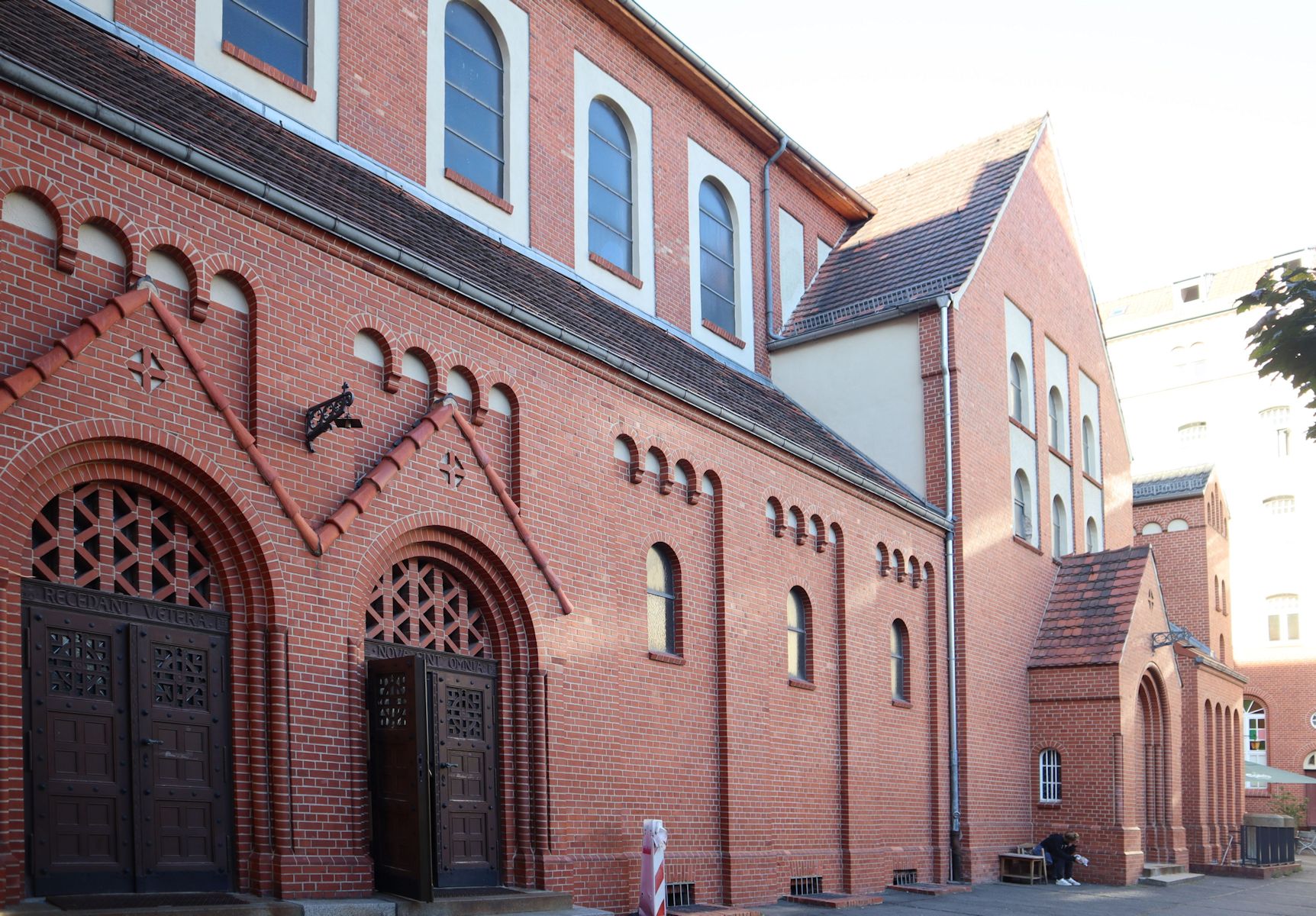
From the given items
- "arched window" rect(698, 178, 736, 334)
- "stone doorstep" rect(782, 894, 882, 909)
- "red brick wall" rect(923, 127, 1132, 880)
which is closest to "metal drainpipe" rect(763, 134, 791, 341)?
"arched window" rect(698, 178, 736, 334)

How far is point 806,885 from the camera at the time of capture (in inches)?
695

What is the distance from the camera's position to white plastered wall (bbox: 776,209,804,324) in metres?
24.5

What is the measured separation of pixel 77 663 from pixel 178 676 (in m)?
0.82

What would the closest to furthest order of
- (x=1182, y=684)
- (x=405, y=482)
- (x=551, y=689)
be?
(x=405, y=482)
(x=551, y=689)
(x=1182, y=684)

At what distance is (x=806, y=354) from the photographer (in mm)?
23500

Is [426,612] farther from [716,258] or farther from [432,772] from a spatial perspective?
[716,258]

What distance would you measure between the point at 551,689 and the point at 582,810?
121 centimetres

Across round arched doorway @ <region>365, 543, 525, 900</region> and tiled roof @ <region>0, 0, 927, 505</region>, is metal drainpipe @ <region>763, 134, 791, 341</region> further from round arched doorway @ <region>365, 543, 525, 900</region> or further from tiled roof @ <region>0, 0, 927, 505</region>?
round arched doorway @ <region>365, 543, 525, 900</region>

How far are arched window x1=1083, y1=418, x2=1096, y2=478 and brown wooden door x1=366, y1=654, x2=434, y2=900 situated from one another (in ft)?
70.1

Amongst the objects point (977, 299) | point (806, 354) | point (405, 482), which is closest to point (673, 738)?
point (405, 482)

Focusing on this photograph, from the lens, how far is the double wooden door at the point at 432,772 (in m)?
10.7

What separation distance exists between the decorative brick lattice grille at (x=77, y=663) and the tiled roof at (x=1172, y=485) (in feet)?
113

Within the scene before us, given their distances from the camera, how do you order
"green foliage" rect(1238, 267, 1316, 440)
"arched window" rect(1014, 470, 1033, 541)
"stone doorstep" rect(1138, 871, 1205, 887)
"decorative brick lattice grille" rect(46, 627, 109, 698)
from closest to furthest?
"decorative brick lattice grille" rect(46, 627, 109, 698) < "green foliage" rect(1238, 267, 1316, 440) < "stone doorstep" rect(1138, 871, 1205, 887) < "arched window" rect(1014, 470, 1033, 541)

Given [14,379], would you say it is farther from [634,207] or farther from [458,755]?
[634,207]
